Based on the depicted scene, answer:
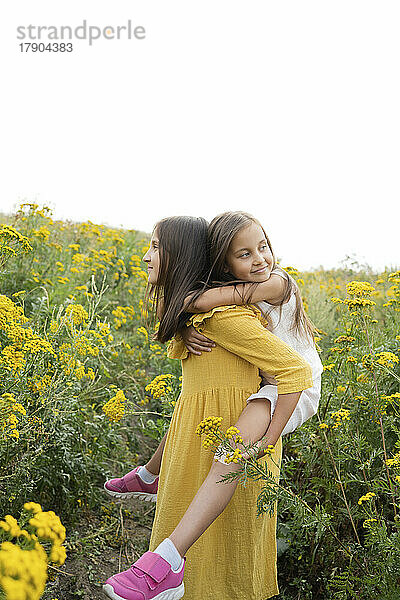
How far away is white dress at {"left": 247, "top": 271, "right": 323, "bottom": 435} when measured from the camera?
212cm

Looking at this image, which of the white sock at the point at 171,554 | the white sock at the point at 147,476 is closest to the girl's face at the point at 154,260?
the white sock at the point at 147,476

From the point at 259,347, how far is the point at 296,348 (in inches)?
12.8

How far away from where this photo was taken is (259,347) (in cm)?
195

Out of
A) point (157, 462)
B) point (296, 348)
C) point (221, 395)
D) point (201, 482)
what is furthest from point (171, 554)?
point (296, 348)

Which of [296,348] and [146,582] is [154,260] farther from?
[146,582]

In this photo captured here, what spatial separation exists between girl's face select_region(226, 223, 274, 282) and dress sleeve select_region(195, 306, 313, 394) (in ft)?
0.51

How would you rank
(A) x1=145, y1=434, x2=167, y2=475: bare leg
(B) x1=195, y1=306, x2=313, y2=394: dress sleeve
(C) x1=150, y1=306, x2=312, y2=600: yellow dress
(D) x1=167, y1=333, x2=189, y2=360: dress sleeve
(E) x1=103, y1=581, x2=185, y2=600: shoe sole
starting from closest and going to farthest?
(E) x1=103, y1=581, x2=185, y2=600: shoe sole → (B) x1=195, y1=306, x2=313, y2=394: dress sleeve → (C) x1=150, y1=306, x2=312, y2=600: yellow dress → (D) x1=167, y1=333, x2=189, y2=360: dress sleeve → (A) x1=145, y1=434, x2=167, y2=475: bare leg

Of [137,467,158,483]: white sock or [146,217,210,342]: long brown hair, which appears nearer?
[146,217,210,342]: long brown hair

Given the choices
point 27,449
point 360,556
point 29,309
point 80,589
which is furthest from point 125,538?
point 29,309

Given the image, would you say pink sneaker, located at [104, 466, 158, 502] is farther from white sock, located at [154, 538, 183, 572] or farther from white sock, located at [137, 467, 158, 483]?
white sock, located at [154, 538, 183, 572]

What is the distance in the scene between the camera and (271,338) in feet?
6.46

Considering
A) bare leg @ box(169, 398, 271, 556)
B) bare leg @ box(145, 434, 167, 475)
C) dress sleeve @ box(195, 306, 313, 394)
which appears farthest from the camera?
bare leg @ box(145, 434, 167, 475)

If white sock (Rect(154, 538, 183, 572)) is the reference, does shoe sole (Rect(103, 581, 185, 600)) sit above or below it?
below

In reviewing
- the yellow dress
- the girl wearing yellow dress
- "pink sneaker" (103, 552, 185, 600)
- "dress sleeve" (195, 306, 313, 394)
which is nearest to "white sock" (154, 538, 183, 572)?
"pink sneaker" (103, 552, 185, 600)
